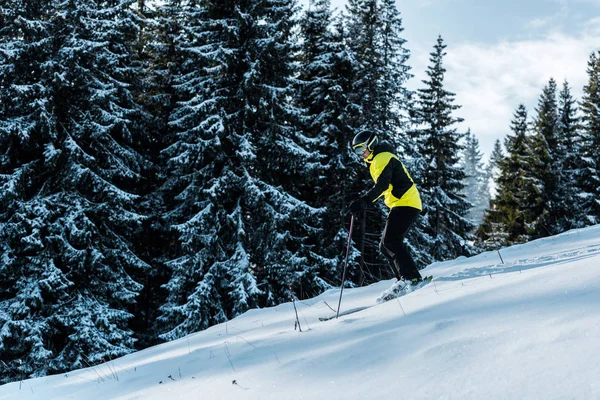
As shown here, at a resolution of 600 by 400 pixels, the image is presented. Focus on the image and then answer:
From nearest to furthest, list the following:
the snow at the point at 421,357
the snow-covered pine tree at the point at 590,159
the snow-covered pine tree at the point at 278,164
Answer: the snow at the point at 421,357
the snow-covered pine tree at the point at 278,164
the snow-covered pine tree at the point at 590,159

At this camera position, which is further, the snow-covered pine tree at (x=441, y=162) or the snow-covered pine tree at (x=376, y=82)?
the snow-covered pine tree at (x=441, y=162)

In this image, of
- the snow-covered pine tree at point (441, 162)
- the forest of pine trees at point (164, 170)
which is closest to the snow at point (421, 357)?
the forest of pine trees at point (164, 170)

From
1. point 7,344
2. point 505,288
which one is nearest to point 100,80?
point 7,344

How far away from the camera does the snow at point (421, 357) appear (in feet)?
7.29

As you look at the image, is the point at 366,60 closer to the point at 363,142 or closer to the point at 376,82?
the point at 376,82

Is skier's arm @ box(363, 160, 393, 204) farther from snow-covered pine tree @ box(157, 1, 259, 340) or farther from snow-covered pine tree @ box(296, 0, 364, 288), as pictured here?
snow-covered pine tree @ box(296, 0, 364, 288)

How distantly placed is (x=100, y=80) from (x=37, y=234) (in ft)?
19.2

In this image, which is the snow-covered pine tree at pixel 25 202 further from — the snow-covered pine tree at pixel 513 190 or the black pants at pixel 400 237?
the snow-covered pine tree at pixel 513 190

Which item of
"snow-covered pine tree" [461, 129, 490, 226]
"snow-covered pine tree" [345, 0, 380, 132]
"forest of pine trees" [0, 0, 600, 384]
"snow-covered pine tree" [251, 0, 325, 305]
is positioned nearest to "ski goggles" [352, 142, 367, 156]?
"forest of pine trees" [0, 0, 600, 384]

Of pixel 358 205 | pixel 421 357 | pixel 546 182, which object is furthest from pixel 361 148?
pixel 546 182

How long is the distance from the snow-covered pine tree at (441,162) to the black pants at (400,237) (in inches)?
754

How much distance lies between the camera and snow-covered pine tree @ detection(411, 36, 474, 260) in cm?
2511

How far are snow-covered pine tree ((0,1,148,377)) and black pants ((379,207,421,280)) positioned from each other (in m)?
10.3

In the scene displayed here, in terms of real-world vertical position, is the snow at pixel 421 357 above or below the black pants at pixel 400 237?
below
